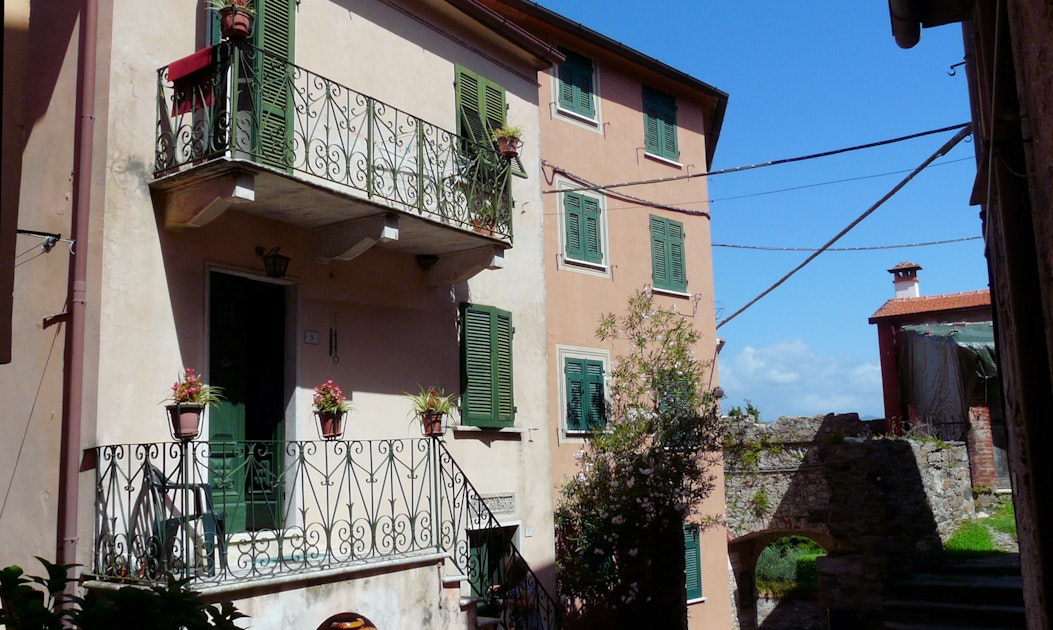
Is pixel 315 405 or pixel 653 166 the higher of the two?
pixel 653 166

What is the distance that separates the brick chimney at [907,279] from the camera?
3171 cm

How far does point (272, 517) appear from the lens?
826 centimetres

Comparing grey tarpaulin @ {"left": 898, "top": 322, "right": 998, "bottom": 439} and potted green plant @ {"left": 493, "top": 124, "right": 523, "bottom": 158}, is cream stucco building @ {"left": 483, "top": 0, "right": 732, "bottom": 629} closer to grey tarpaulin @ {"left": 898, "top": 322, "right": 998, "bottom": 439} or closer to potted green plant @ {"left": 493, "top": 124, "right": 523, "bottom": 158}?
potted green plant @ {"left": 493, "top": 124, "right": 523, "bottom": 158}

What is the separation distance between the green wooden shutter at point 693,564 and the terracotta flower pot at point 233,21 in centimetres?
1272

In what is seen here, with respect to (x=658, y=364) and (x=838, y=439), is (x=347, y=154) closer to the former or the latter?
(x=658, y=364)

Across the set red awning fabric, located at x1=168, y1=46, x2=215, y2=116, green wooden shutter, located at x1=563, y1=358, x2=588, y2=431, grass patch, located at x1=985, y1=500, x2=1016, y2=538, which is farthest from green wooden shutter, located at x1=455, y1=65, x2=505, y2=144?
grass patch, located at x1=985, y1=500, x2=1016, y2=538

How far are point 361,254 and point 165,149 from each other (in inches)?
102

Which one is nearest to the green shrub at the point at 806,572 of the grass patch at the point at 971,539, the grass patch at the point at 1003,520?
the grass patch at the point at 1003,520

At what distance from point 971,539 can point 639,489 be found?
23.0 ft

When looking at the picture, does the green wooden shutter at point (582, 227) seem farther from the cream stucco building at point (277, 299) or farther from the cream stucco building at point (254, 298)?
the cream stucco building at point (254, 298)

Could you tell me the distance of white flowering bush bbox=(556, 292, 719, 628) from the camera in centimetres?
1538

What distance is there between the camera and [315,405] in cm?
922

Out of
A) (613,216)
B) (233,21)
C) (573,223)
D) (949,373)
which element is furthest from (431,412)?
(949,373)

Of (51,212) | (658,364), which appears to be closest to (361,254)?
(51,212)
